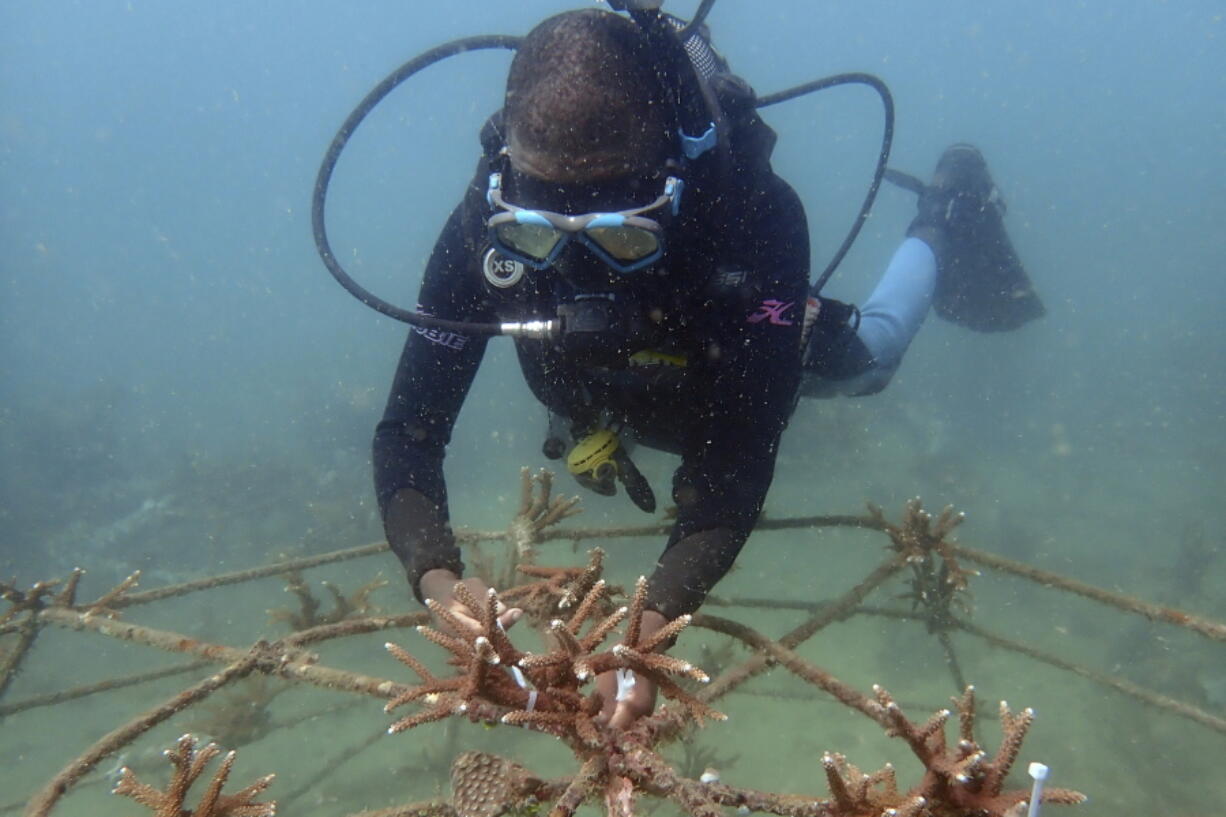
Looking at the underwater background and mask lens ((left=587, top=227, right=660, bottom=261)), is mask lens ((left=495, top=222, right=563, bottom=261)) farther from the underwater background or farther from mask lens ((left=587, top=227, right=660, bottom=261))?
the underwater background

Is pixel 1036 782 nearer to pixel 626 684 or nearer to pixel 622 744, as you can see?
pixel 622 744

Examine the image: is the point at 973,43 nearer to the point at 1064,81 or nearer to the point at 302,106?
the point at 1064,81

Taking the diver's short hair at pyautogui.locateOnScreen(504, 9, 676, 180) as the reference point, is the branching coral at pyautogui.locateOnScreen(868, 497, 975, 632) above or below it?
below

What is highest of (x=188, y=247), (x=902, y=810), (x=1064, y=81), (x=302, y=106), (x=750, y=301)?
(x=1064, y=81)

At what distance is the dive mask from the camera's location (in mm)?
2664

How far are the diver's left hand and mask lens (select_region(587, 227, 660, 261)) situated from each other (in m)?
1.49

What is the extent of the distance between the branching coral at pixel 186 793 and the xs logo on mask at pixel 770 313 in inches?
103

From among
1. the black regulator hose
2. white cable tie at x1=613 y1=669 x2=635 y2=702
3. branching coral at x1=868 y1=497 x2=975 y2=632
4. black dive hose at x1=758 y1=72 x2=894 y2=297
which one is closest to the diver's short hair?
the black regulator hose

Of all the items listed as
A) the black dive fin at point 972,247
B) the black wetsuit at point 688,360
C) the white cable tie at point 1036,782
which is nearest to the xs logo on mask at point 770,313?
the black wetsuit at point 688,360

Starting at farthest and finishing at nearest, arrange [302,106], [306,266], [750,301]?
[302,106]
[306,266]
[750,301]

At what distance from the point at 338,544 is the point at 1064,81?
146m

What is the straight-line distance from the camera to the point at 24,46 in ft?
461

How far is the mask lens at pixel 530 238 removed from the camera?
2807 millimetres

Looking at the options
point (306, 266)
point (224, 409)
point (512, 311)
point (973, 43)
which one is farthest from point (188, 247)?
point (973, 43)
